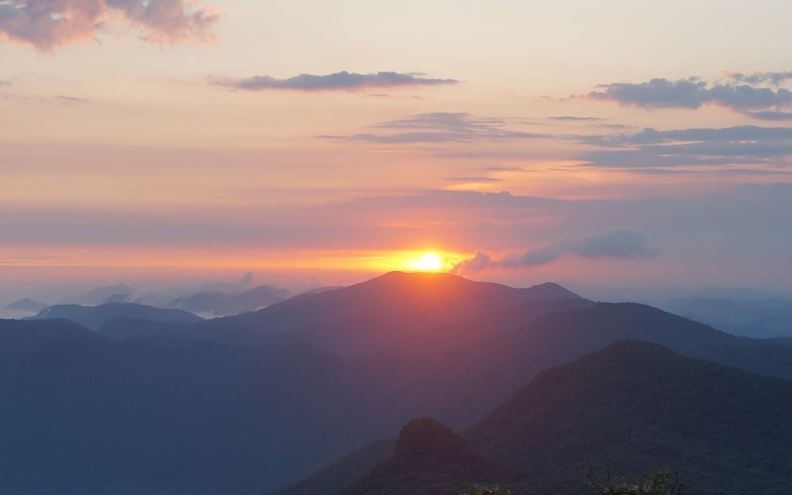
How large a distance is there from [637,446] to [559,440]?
1788cm

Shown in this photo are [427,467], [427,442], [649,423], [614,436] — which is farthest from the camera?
[649,423]

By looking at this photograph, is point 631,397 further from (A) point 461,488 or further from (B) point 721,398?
(A) point 461,488

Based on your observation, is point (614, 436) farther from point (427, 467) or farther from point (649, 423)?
point (427, 467)

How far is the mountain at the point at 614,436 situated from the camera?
118m

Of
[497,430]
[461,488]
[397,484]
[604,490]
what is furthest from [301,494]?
[604,490]

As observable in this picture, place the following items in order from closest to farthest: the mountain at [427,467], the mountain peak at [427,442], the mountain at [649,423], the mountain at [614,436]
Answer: the mountain at [427,467], the mountain at [614,436], the mountain peak at [427,442], the mountain at [649,423]

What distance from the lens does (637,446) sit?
13462cm

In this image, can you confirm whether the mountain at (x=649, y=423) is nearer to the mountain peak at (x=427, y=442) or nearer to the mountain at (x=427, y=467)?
the mountain at (x=427, y=467)

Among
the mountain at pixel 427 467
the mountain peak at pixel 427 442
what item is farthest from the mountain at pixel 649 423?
the mountain peak at pixel 427 442

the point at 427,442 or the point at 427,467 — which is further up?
the point at 427,442

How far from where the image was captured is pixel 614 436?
144 metres

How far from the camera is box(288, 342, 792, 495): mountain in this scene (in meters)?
118

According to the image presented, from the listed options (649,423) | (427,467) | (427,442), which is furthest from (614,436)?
(427,467)

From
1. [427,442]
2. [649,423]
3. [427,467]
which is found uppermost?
[427,442]
